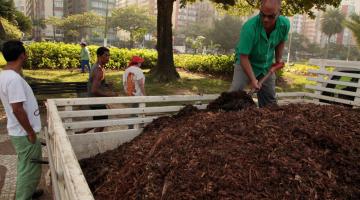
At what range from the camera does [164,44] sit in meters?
15.4

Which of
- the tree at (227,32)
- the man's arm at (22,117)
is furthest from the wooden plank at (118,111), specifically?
the tree at (227,32)

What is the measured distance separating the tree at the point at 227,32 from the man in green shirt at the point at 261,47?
3058 inches

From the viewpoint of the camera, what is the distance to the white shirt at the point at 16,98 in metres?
3.45

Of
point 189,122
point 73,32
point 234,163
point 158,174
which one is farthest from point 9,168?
point 73,32

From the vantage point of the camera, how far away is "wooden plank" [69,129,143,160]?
353 cm

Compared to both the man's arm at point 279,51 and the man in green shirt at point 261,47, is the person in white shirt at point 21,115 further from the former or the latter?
the man's arm at point 279,51

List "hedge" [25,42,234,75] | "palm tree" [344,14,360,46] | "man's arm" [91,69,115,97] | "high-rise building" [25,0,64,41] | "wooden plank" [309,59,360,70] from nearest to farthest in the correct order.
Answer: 1. "man's arm" [91,69,115,97]
2. "wooden plank" [309,59,360,70]
3. "hedge" [25,42,234,75]
4. "palm tree" [344,14,360,46]
5. "high-rise building" [25,0,64,41]

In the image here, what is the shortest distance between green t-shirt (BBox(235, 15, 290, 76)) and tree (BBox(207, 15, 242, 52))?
77.7 metres

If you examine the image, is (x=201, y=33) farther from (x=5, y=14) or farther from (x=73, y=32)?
(x=5, y=14)

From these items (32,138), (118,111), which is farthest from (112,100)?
(32,138)

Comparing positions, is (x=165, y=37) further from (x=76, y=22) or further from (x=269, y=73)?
(x=76, y=22)

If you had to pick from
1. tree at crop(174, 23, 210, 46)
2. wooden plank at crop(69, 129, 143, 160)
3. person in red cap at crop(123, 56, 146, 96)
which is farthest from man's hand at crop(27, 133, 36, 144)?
tree at crop(174, 23, 210, 46)

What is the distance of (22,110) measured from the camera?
3.50 m

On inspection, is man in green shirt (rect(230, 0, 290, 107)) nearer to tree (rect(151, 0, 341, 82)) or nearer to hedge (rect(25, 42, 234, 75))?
tree (rect(151, 0, 341, 82))
